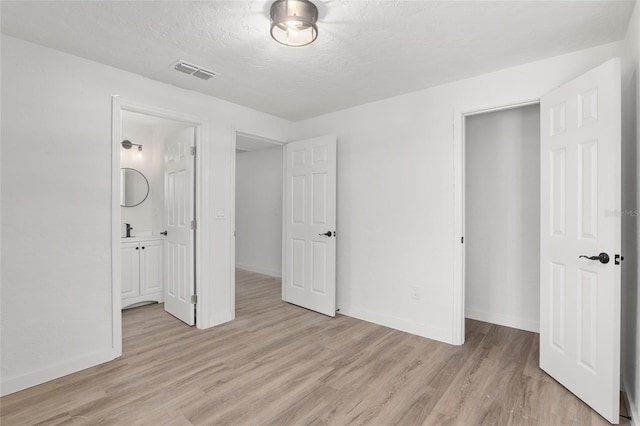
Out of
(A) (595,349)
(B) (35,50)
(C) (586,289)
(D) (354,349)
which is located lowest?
(D) (354,349)

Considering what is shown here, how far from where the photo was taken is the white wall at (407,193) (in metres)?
2.74

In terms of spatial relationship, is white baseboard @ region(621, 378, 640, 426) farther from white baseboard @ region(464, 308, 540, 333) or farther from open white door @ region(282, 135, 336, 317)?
open white door @ region(282, 135, 336, 317)

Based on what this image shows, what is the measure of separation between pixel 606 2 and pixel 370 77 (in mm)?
1557

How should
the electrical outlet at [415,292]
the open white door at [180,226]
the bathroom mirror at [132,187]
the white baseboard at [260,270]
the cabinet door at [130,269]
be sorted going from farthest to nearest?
the white baseboard at [260,270] → the bathroom mirror at [132,187] → the cabinet door at [130,269] → the open white door at [180,226] → the electrical outlet at [415,292]

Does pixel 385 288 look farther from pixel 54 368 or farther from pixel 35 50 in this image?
pixel 35 50

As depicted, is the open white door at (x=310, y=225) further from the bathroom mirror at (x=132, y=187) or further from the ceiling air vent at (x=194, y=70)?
the bathroom mirror at (x=132, y=187)

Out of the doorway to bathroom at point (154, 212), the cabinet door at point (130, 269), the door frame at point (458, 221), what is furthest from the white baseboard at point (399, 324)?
the cabinet door at point (130, 269)

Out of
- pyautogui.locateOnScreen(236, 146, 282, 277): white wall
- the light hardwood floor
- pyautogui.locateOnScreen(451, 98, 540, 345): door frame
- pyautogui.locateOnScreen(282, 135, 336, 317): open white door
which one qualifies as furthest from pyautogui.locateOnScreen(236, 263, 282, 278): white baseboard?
pyautogui.locateOnScreen(451, 98, 540, 345): door frame

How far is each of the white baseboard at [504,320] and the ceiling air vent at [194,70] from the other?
3.67 meters

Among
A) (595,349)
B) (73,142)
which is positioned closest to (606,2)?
(595,349)

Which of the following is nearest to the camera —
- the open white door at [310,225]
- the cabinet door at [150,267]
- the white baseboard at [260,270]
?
the open white door at [310,225]

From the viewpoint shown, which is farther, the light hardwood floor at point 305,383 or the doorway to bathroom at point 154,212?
the doorway to bathroom at point 154,212

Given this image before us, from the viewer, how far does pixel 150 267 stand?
402 cm

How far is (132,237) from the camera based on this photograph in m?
3.99
